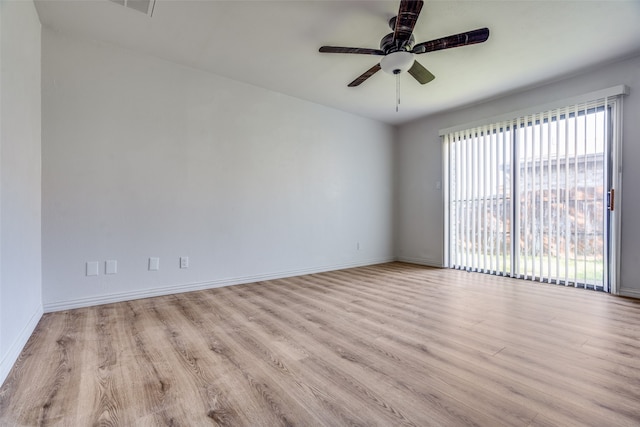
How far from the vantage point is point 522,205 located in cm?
394

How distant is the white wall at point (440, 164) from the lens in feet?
10.2

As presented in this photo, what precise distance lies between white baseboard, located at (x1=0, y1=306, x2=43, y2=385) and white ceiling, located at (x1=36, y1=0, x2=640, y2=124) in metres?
2.53

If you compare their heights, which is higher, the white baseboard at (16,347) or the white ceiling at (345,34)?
Answer: the white ceiling at (345,34)

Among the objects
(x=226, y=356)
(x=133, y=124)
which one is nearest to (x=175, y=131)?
(x=133, y=124)

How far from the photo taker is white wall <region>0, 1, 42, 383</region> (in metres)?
1.64

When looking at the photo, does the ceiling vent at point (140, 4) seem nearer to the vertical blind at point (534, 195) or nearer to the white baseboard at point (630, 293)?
the vertical blind at point (534, 195)

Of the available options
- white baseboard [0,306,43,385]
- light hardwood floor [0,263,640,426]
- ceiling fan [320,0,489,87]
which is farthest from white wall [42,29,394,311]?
ceiling fan [320,0,489,87]

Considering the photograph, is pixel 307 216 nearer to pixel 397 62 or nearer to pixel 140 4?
pixel 397 62

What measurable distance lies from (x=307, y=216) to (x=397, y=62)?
8.15 ft

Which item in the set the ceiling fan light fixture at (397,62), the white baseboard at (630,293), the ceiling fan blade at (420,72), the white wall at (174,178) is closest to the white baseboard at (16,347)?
the white wall at (174,178)

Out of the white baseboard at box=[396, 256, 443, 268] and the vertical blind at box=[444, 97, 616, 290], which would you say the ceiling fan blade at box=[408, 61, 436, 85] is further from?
the white baseboard at box=[396, 256, 443, 268]

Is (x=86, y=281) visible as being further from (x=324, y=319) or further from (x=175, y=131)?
(x=324, y=319)

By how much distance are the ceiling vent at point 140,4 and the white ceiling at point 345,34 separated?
0.18 feet

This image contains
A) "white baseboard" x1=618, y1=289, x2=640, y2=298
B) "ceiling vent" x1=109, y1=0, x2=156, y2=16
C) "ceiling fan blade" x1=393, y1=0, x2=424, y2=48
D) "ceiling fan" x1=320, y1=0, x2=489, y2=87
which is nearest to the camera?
"ceiling fan blade" x1=393, y1=0, x2=424, y2=48
